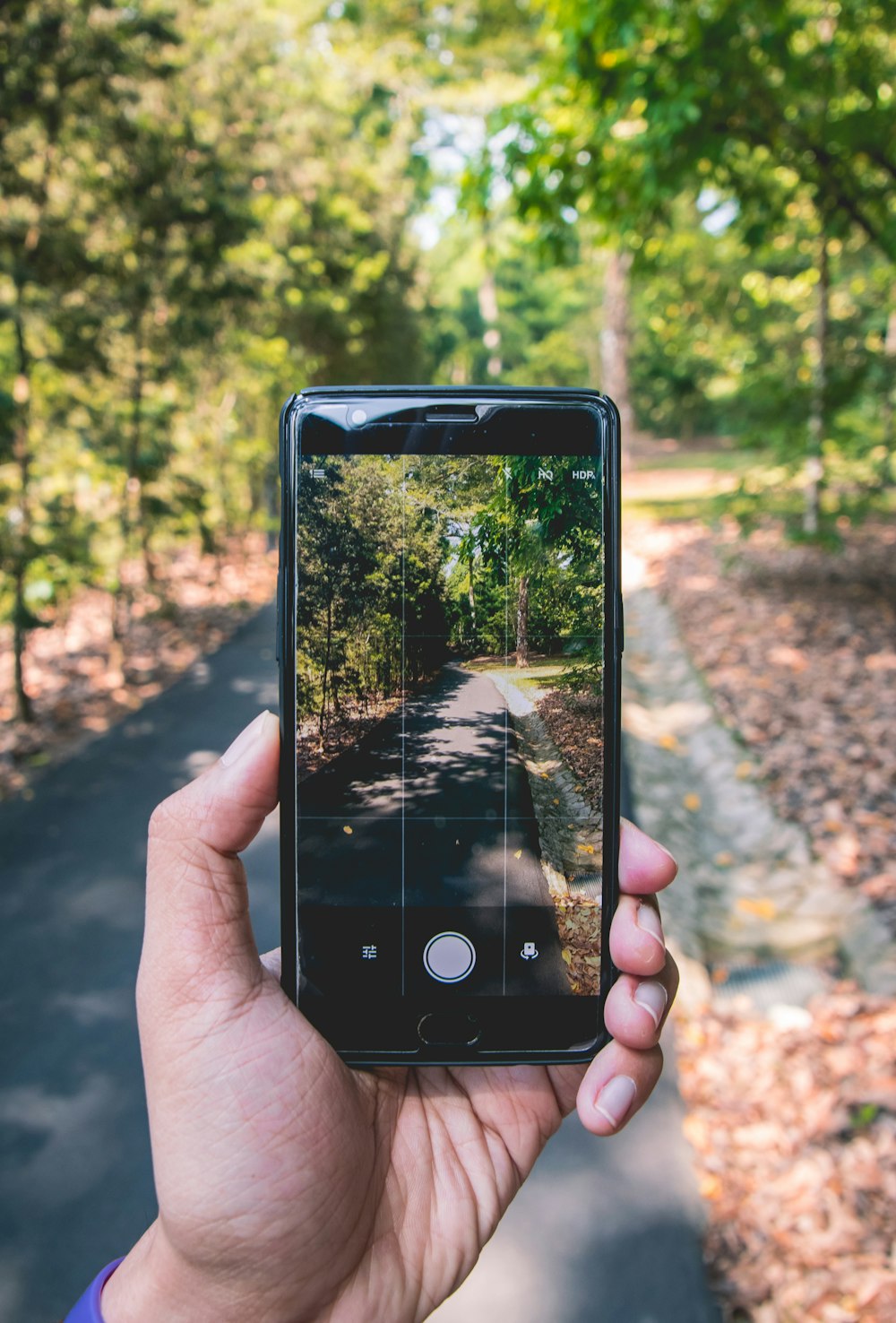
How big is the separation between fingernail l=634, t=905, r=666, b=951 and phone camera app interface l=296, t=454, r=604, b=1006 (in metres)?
0.08

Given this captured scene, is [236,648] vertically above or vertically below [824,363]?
below

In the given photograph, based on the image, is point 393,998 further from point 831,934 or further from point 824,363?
point 824,363

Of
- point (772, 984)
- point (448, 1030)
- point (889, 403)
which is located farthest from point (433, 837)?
point (889, 403)

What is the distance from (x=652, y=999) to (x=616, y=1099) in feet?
0.65

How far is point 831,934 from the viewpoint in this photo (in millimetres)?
4277

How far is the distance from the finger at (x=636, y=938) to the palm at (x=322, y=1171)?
483mm

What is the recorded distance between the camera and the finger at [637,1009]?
1642 millimetres

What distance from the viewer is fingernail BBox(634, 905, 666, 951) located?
169 centimetres

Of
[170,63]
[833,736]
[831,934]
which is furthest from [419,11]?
[831,934]

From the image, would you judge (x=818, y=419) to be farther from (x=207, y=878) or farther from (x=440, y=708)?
(x=207, y=878)

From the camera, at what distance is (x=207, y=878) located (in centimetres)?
165

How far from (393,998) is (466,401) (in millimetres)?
1209

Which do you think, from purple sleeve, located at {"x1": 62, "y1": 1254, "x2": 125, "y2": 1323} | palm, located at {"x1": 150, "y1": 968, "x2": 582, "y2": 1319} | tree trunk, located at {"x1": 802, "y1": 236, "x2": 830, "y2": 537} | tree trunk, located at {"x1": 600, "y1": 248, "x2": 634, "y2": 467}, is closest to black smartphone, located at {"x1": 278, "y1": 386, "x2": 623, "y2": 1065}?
palm, located at {"x1": 150, "y1": 968, "x2": 582, "y2": 1319}
